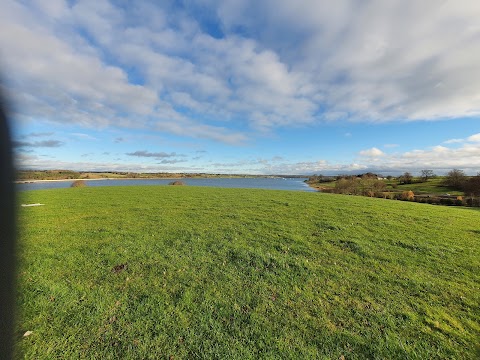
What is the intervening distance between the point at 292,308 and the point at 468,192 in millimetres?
63321

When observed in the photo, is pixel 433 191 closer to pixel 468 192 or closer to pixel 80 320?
pixel 468 192

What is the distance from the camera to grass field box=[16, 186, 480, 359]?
121 inches

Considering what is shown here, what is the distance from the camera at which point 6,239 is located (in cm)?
184

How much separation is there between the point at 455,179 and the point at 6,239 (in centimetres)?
8045

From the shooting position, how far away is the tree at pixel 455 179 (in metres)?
55.2

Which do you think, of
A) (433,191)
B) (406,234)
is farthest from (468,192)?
(406,234)

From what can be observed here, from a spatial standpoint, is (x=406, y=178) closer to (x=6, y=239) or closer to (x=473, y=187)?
(x=473, y=187)

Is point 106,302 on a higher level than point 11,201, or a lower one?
lower

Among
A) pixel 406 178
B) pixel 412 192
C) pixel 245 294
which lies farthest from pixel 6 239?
pixel 406 178

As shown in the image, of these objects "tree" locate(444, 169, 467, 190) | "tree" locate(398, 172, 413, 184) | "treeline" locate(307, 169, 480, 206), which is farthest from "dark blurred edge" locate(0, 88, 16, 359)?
"tree" locate(398, 172, 413, 184)

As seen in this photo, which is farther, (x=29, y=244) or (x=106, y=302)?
(x=29, y=244)

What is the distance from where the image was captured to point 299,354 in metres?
2.97

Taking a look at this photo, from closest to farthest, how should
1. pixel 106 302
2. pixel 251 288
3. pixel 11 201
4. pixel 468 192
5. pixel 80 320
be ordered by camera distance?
pixel 11 201 → pixel 80 320 → pixel 106 302 → pixel 251 288 → pixel 468 192

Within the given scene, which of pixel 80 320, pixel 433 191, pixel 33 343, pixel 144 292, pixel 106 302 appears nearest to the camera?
pixel 33 343
